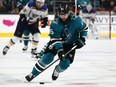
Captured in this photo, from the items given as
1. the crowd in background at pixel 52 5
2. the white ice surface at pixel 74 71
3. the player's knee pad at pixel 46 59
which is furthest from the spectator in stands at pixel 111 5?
the player's knee pad at pixel 46 59

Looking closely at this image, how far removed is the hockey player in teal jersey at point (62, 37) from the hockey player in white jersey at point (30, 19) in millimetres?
3133

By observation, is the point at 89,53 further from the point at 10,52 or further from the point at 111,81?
the point at 111,81

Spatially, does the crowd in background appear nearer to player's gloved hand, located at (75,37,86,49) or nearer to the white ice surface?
the white ice surface

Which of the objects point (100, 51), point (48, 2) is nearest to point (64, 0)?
A: point (48, 2)

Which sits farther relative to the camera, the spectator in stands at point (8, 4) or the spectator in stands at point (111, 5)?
the spectator in stands at point (111, 5)

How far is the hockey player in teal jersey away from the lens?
18.4 feet

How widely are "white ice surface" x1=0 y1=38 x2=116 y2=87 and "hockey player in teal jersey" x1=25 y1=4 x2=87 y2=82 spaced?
23 cm

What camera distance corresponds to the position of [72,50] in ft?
19.4

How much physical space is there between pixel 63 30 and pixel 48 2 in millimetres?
9873

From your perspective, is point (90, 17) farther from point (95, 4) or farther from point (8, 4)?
point (8, 4)

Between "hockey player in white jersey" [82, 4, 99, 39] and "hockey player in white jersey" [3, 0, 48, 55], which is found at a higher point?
"hockey player in white jersey" [3, 0, 48, 55]

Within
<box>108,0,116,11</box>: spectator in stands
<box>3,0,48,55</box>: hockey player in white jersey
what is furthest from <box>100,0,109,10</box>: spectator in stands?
<box>3,0,48,55</box>: hockey player in white jersey

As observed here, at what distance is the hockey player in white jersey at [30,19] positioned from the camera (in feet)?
29.9

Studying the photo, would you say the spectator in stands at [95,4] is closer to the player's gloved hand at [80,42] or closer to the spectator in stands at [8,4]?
the spectator in stands at [8,4]
